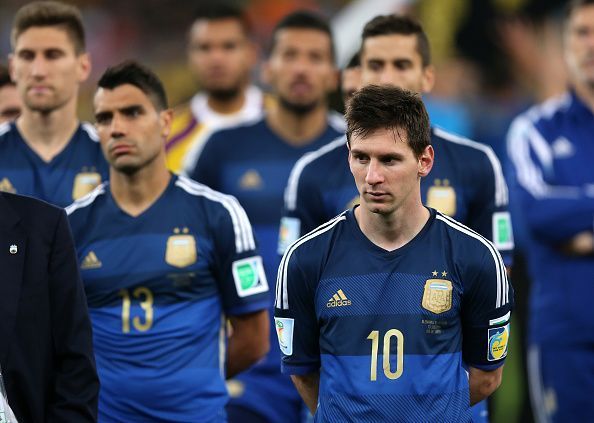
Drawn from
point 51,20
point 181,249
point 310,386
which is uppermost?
point 51,20

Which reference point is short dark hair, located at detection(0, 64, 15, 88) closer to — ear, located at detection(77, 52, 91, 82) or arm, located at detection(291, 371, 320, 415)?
ear, located at detection(77, 52, 91, 82)

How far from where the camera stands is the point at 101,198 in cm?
621

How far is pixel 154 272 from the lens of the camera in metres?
6.01

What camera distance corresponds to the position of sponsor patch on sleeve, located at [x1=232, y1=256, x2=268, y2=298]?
239 inches

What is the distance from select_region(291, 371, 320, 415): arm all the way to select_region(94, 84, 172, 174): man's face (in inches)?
55.2

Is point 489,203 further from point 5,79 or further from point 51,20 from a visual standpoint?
point 5,79

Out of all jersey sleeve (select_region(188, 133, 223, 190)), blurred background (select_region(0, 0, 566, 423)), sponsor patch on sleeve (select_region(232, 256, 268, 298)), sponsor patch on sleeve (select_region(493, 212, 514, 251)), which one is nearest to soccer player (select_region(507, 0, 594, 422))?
sponsor patch on sleeve (select_region(493, 212, 514, 251))

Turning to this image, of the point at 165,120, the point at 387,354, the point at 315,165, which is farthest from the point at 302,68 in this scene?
the point at 387,354

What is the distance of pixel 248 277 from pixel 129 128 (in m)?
0.85

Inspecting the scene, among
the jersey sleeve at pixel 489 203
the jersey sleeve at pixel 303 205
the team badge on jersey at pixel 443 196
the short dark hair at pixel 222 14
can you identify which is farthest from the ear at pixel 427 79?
the short dark hair at pixel 222 14

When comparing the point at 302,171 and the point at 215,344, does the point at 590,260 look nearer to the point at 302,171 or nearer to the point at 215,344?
the point at 302,171

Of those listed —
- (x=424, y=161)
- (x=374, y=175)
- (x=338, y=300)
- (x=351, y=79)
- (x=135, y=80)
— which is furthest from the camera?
(x=351, y=79)

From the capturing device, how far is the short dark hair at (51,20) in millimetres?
7020

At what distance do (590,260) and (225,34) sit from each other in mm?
3173
